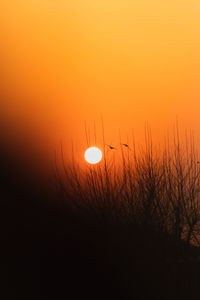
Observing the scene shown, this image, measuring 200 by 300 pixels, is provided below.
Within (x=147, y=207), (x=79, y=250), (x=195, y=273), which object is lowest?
(x=195, y=273)

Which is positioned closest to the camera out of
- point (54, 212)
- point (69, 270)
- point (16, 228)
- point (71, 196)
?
point (69, 270)

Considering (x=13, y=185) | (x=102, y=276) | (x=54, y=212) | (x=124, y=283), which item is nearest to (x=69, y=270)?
(x=102, y=276)

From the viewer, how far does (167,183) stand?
17125 millimetres

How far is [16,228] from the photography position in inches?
623

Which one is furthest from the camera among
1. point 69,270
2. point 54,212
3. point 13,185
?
point 13,185

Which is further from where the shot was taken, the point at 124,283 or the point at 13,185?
the point at 13,185

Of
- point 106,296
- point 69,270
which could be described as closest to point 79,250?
point 69,270

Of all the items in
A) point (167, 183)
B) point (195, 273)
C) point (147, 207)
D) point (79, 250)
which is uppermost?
point (167, 183)

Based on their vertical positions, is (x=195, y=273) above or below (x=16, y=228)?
below

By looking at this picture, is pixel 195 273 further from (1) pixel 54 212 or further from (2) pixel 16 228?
(1) pixel 54 212

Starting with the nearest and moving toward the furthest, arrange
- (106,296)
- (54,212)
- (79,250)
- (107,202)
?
(106,296)
(79,250)
(107,202)
(54,212)

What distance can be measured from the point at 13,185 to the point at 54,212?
40.1 feet

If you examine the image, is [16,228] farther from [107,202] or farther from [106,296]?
[106,296]

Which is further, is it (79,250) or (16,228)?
(16,228)
